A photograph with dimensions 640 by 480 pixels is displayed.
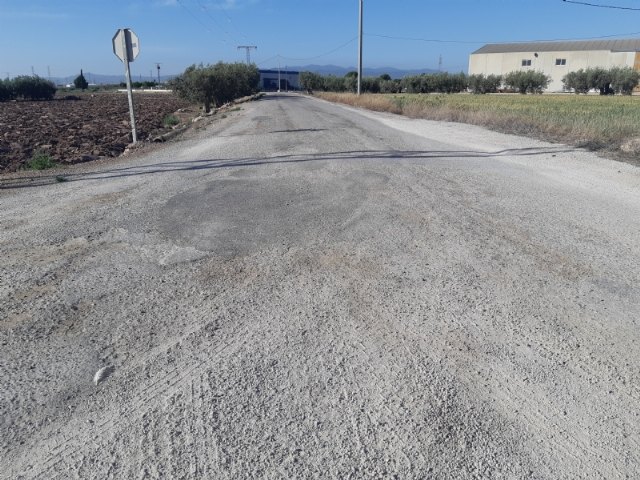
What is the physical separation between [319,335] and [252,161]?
7.58m

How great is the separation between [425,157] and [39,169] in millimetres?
8199

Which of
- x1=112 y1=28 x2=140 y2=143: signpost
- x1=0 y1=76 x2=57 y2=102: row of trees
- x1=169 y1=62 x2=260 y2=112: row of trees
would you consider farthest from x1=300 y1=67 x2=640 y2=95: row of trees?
x1=112 y1=28 x2=140 y2=143: signpost

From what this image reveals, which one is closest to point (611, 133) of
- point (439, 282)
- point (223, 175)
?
point (223, 175)

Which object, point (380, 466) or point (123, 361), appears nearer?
point (380, 466)

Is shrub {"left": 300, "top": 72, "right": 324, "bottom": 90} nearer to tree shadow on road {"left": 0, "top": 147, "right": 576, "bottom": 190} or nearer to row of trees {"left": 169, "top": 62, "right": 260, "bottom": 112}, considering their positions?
row of trees {"left": 169, "top": 62, "right": 260, "bottom": 112}

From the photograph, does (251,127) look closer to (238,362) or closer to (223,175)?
(223,175)

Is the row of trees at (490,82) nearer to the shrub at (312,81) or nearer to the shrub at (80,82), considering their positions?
the shrub at (312,81)

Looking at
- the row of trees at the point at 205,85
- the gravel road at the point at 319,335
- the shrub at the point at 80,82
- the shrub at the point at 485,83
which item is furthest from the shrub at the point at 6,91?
the gravel road at the point at 319,335

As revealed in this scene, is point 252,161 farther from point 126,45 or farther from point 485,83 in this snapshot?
point 485,83

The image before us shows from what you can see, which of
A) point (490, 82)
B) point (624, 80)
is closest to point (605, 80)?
point (624, 80)

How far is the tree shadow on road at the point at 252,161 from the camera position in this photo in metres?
9.21

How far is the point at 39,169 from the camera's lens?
10477 millimetres

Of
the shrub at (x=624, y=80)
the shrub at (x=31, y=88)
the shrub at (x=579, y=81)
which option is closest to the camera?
the shrub at (x=624, y=80)

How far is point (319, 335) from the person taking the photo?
3.82 metres
